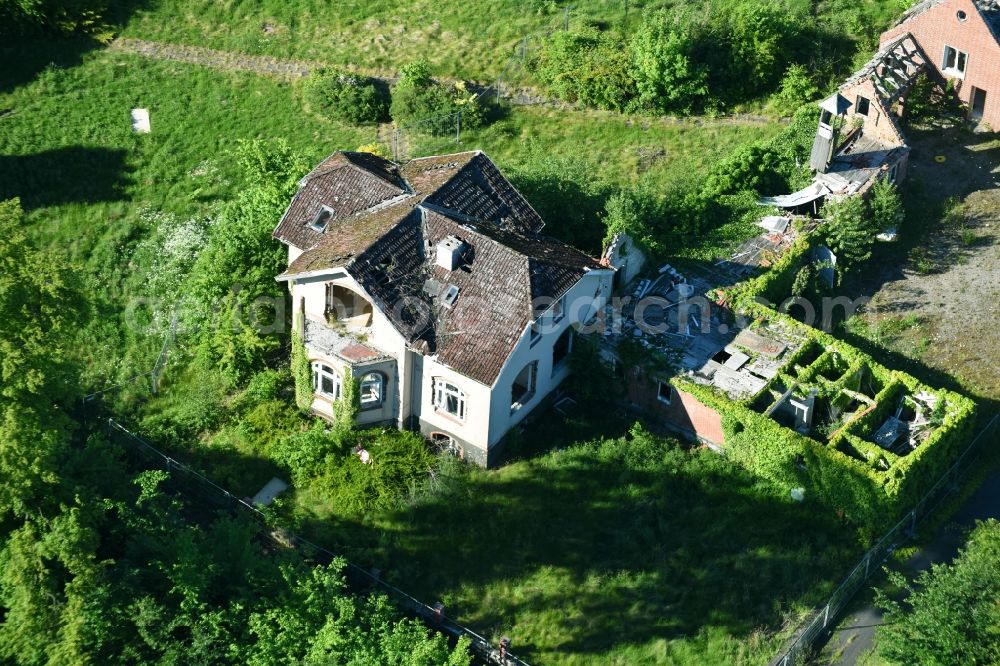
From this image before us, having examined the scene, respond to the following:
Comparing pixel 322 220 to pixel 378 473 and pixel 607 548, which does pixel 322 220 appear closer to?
pixel 378 473

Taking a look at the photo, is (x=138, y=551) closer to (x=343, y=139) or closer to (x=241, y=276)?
(x=241, y=276)

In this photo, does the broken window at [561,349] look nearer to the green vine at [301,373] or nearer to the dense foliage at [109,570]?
the green vine at [301,373]

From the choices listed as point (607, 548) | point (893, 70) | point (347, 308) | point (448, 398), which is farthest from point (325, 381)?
point (893, 70)

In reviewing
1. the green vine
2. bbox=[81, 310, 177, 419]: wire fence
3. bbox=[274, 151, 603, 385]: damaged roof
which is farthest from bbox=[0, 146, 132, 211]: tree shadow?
the green vine

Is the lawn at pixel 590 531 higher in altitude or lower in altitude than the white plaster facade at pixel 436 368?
lower

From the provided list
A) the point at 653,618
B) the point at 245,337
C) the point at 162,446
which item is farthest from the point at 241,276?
the point at 653,618

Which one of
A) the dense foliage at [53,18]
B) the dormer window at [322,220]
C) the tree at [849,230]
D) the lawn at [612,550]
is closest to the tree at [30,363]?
the lawn at [612,550]

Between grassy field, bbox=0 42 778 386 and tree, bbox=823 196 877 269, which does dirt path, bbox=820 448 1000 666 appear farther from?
grassy field, bbox=0 42 778 386
